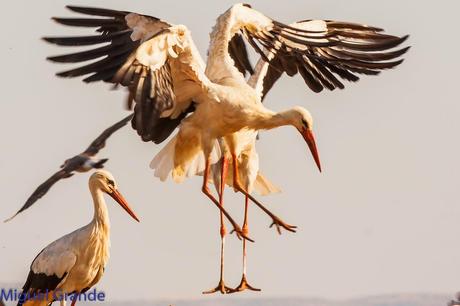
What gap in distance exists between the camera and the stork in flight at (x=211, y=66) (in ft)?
44.0

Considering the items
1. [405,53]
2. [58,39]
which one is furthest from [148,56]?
[405,53]

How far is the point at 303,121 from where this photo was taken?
14578 mm

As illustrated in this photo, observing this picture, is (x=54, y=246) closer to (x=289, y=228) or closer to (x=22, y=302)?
(x=22, y=302)

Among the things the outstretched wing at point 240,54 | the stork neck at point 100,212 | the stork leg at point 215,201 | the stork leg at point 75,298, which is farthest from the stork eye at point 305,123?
the outstretched wing at point 240,54

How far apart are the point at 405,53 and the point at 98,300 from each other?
3.69 metres

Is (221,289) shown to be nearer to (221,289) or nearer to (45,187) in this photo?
(221,289)

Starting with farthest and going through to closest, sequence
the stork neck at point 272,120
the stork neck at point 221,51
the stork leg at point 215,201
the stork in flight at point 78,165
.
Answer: the stork neck at point 221,51 < the stork leg at point 215,201 < the stork neck at point 272,120 < the stork in flight at point 78,165

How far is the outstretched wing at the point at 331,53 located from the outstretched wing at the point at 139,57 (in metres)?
1.51

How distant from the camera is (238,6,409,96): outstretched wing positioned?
1562 cm

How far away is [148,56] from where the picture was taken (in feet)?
44.2

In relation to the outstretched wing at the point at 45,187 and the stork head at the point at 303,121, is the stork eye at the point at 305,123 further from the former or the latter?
the outstretched wing at the point at 45,187

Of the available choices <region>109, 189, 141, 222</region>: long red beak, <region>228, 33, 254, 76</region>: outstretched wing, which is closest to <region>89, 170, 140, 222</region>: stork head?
<region>109, 189, 141, 222</region>: long red beak

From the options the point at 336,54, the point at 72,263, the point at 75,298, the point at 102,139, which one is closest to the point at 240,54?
the point at 336,54

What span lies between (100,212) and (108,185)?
1.31 ft
